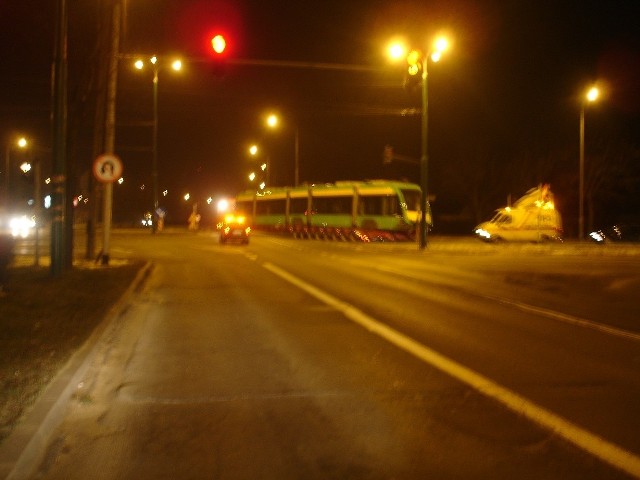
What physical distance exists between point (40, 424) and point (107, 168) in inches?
602

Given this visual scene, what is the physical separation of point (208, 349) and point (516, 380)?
165 inches

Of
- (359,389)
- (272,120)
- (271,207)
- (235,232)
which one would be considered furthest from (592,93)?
(359,389)

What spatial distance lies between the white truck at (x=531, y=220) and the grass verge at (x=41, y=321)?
27.7 m

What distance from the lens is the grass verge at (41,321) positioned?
815 cm

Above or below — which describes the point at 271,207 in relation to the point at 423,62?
below

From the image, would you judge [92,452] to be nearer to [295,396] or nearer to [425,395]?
[295,396]

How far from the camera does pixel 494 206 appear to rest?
66.6 meters

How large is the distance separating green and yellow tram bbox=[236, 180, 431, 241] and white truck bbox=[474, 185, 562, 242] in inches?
166

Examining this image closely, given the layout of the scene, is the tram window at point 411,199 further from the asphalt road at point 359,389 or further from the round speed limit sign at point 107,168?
the asphalt road at point 359,389

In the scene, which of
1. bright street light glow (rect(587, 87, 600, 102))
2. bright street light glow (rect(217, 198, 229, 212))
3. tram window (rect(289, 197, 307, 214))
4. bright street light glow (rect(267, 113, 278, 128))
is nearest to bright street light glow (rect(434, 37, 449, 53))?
bright street light glow (rect(587, 87, 600, 102))

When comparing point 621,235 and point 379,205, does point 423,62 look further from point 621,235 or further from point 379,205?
point 621,235

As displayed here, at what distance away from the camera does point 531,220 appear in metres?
45.2

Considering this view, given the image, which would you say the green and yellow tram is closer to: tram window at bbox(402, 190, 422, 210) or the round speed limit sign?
tram window at bbox(402, 190, 422, 210)

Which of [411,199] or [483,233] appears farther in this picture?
[411,199]
